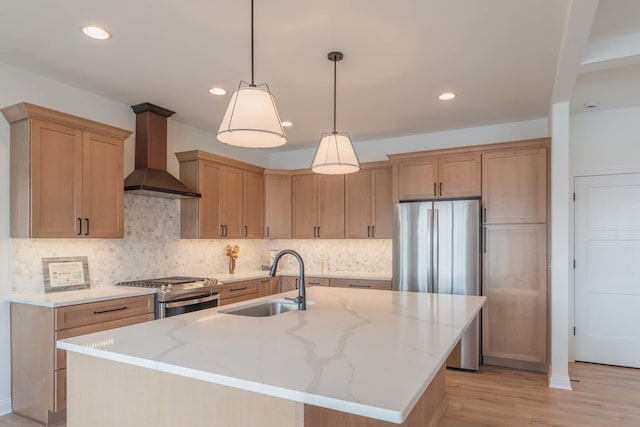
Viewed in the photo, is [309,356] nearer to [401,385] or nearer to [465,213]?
[401,385]

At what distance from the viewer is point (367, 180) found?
519 centimetres

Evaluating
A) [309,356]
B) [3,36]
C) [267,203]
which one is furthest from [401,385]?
[267,203]

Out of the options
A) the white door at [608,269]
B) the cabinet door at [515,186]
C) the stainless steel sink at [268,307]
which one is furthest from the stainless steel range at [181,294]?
the white door at [608,269]

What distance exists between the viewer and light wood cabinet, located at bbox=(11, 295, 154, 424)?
2.88 metres

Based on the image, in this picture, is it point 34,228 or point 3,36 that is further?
point 34,228

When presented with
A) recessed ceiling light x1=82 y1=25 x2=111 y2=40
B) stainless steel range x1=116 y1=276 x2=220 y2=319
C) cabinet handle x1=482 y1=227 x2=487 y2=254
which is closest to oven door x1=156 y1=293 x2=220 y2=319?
stainless steel range x1=116 y1=276 x2=220 y2=319

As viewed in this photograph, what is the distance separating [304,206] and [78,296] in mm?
3017

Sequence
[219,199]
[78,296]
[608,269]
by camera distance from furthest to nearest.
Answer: [219,199]
[608,269]
[78,296]

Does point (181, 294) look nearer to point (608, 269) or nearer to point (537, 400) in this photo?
point (537, 400)

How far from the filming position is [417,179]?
14.9 feet

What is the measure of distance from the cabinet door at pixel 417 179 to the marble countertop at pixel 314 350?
2224 mm

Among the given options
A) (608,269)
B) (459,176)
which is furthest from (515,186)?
(608,269)

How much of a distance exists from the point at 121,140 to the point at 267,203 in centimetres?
222

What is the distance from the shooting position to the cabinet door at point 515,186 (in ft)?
13.3
